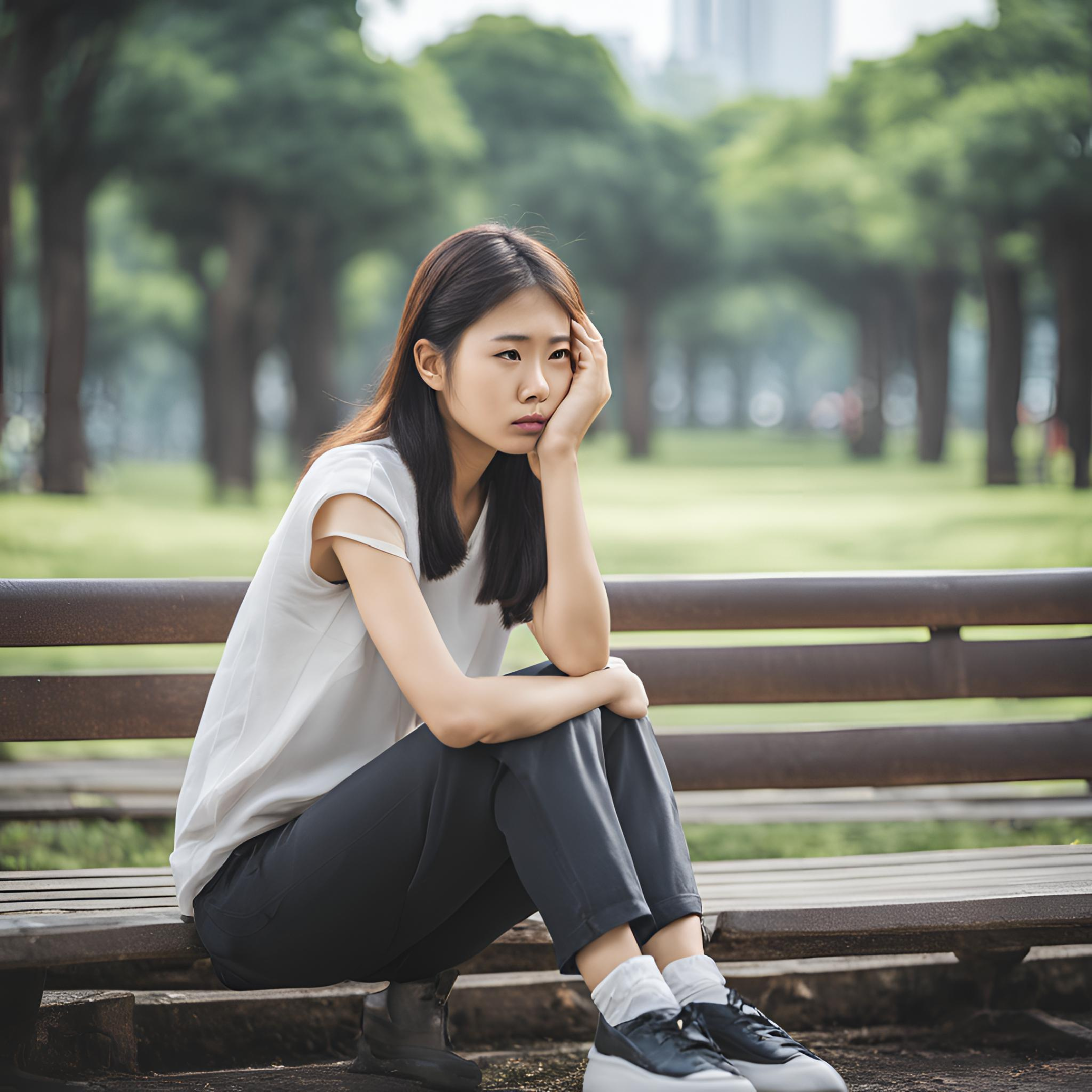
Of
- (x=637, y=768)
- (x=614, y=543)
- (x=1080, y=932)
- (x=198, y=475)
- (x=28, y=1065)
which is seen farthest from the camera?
(x=198, y=475)

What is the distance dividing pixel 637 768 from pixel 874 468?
91.7ft

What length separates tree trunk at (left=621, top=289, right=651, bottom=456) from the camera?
28.9m

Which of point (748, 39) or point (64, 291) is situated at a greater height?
point (748, 39)

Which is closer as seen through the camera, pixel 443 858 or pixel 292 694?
pixel 443 858

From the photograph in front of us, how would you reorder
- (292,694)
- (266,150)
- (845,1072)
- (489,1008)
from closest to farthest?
(292,694) < (845,1072) < (489,1008) < (266,150)

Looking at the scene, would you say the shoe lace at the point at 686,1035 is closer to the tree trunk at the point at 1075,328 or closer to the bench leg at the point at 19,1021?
the bench leg at the point at 19,1021

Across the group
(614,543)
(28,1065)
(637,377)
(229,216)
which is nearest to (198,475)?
Result: (637,377)

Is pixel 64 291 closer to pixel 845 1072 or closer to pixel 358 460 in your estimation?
pixel 358 460

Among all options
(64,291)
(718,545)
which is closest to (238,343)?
(64,291)

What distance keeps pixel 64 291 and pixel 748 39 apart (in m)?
25.5

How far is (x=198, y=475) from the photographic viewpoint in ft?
114

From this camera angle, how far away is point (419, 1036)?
7.96ft

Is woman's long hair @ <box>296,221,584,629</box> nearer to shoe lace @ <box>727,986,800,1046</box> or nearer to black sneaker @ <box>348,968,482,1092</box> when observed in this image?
black sneaker @ <box>348,968,482,1092</box>

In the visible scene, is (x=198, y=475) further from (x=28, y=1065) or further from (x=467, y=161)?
(x=28, y=1065)
